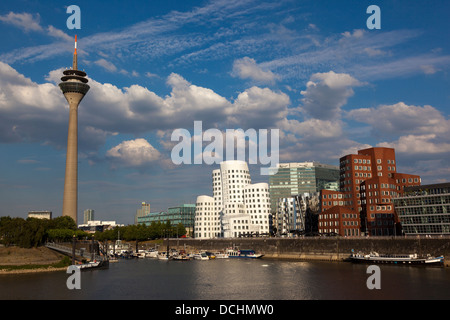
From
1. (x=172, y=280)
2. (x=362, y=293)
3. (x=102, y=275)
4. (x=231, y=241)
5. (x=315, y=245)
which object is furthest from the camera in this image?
(x=231, y=241)

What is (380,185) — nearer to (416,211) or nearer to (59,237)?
(416,211)

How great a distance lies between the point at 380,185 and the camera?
166 metres

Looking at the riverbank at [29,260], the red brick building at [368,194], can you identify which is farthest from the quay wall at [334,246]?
the riverbank at [29,260]

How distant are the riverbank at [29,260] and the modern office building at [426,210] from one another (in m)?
113

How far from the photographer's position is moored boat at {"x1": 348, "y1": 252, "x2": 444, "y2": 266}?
114875 millimetres

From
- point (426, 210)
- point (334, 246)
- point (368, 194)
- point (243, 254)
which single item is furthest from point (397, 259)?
point (243, 254)

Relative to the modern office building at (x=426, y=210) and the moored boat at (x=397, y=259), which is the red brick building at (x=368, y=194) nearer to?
the modern office building at (x=426, y=210)

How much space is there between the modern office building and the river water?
2797 centimetres

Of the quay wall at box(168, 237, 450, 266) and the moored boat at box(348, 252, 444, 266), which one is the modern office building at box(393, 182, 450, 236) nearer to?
the quay wall at box(168, 237, 450, 266)

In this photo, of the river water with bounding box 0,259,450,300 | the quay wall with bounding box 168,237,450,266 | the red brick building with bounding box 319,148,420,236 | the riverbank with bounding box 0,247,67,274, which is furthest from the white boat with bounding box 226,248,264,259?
the riverbank with bounding box 0,247,67,274

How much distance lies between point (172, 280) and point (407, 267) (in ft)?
216

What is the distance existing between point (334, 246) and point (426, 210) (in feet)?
112

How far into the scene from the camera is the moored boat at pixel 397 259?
115 meters
